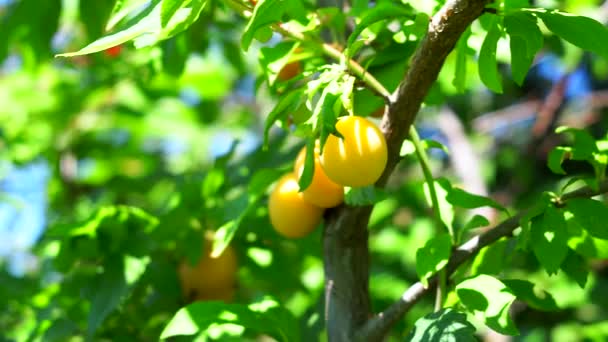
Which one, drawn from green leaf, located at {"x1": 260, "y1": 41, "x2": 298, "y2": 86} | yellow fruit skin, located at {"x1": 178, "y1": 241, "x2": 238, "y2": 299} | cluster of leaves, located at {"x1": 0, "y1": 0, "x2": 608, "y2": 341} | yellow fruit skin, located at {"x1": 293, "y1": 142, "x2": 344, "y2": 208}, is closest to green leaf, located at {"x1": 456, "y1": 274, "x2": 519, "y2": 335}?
cluster of leaves, located at {"x1": 0, "y1": 0, "x2": 608, "y2": 341}

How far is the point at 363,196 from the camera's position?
3.45ft

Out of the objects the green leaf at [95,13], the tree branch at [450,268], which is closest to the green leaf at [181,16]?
the tree branch at [450,268]

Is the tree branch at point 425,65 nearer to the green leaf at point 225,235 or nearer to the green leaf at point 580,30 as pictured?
the green leaf at point 580,30

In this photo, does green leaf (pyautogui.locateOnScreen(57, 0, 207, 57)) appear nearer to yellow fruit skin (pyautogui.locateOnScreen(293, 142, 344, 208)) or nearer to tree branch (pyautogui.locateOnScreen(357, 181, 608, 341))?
yellow fruit skin (pyautogui.locateOnScreen(293, 142, 344, 208))

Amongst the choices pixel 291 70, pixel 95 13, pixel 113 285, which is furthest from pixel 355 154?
pixel 95 13

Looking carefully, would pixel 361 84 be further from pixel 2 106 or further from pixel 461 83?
pixel 2 106

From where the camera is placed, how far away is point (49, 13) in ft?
6.24

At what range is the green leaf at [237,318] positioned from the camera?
1103mm

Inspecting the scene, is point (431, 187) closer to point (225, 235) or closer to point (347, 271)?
point (347, 271)

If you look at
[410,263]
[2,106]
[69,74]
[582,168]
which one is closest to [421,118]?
[582,168]

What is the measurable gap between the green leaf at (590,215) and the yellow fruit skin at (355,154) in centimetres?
23

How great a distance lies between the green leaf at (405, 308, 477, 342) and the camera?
0.95 metres

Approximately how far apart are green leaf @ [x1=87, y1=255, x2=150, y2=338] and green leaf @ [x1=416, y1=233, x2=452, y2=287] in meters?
0.54

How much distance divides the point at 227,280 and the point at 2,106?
5.10 ft
